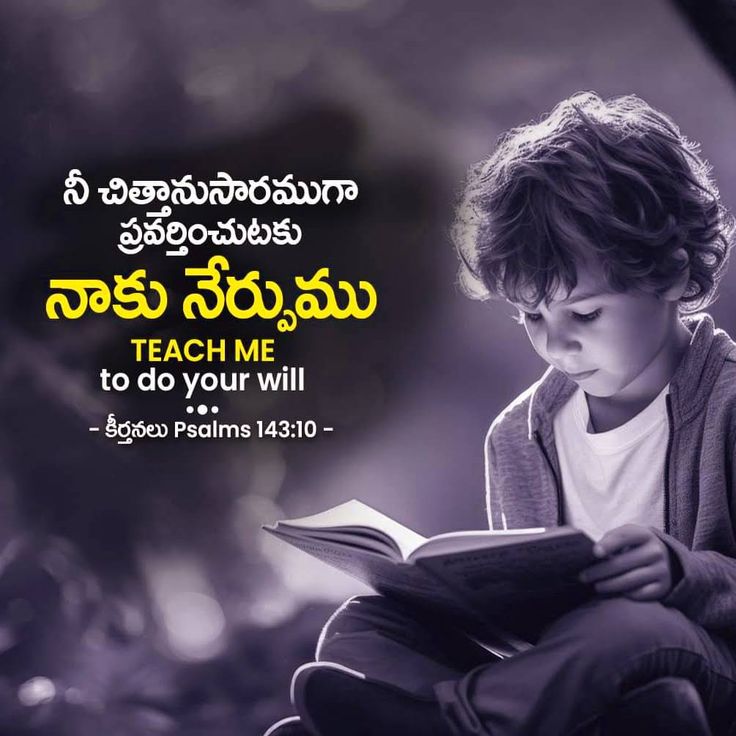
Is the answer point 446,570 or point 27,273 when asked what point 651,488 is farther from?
point 27,273

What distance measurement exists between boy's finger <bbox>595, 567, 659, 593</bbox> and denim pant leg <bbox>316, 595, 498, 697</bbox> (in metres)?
0.21

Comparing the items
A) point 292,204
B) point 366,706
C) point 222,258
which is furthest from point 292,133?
point 366,706

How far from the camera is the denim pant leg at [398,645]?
1329mm

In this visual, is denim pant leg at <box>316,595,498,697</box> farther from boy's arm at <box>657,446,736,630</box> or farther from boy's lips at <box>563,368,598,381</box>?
boy's lips at <box>563,368,598,381</box>

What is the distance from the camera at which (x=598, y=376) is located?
1661mm

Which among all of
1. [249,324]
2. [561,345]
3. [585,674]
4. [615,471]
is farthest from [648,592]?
[249,324]

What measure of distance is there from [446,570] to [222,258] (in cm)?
92

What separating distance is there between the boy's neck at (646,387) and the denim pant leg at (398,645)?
1.51ft

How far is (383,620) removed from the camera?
1417 millimetres

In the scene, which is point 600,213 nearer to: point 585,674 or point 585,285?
point 585,285

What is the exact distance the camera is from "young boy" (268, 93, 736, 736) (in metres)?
1.33

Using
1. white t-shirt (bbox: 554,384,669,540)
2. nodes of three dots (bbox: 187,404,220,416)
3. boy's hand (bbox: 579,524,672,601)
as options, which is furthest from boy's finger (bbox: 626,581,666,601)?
nodes of three dots (bbox: 187,404,220,416)

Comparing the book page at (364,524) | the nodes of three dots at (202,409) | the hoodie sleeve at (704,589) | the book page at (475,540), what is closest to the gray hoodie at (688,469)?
the hoodie sleeve at (704,589)

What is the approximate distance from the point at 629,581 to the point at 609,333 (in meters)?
0.53
